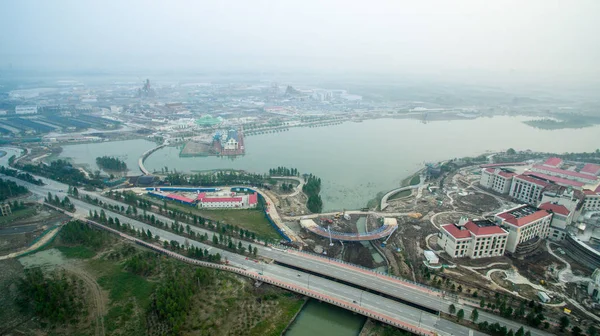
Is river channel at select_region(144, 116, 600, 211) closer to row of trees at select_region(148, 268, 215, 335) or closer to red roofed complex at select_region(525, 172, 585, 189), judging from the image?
red roofed complex at select_region(525, 172, 585, 189)

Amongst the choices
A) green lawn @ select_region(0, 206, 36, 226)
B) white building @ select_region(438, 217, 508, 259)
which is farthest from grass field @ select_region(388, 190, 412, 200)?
green lawn @ select_region(0, 206, 36, 226)

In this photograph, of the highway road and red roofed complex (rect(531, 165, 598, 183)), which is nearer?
the highway road

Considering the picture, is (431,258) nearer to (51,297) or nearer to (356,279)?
(356,279)

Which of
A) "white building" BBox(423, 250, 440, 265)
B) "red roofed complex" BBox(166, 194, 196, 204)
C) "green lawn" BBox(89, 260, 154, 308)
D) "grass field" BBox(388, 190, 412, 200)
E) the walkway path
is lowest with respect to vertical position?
"grass field" BBox(388, 190, 412, 200)

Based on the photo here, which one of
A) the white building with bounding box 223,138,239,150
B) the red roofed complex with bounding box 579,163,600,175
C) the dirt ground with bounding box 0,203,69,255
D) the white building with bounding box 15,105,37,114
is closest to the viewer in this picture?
the dirt ground with bounding box 0,203,69,255

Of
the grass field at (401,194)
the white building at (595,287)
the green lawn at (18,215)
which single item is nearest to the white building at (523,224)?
the white building at (595,287)

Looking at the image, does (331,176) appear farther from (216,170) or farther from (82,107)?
(82,107)
